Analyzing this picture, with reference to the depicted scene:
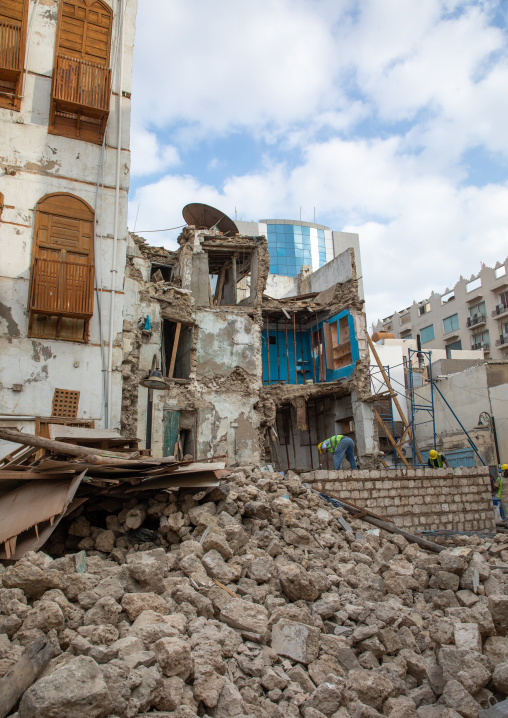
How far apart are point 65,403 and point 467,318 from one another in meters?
37.1

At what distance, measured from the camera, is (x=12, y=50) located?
12.3 metres

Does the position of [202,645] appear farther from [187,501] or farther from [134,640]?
[187,501]

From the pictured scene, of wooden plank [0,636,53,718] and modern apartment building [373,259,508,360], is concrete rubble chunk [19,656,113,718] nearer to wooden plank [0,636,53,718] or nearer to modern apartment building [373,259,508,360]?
wooden plank [0,636,53,718]

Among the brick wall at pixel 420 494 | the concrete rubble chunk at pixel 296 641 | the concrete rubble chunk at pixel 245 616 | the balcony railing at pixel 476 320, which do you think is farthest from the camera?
the balcony railing at pixel 476 320

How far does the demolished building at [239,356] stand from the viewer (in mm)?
17375

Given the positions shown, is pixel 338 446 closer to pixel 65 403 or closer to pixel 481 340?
pixel 65 403

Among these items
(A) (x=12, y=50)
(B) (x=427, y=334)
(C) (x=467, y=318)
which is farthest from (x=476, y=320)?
(A) (x=12, y=50)

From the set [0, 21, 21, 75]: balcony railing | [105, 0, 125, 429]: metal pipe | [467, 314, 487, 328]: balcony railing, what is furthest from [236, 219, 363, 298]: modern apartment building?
[0, 21, 21, 75]: balcony railing

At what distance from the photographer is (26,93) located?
12539mm

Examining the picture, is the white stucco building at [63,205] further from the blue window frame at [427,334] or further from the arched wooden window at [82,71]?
the blue window frame at [427,334]

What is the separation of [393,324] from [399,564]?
44.7 meters

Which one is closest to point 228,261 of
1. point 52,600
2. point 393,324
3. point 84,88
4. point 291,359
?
point 291,359

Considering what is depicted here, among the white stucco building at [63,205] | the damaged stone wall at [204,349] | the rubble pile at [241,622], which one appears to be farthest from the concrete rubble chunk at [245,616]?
the damaged stone wall at [204,349]

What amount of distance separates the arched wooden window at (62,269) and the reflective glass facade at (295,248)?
28278mm
